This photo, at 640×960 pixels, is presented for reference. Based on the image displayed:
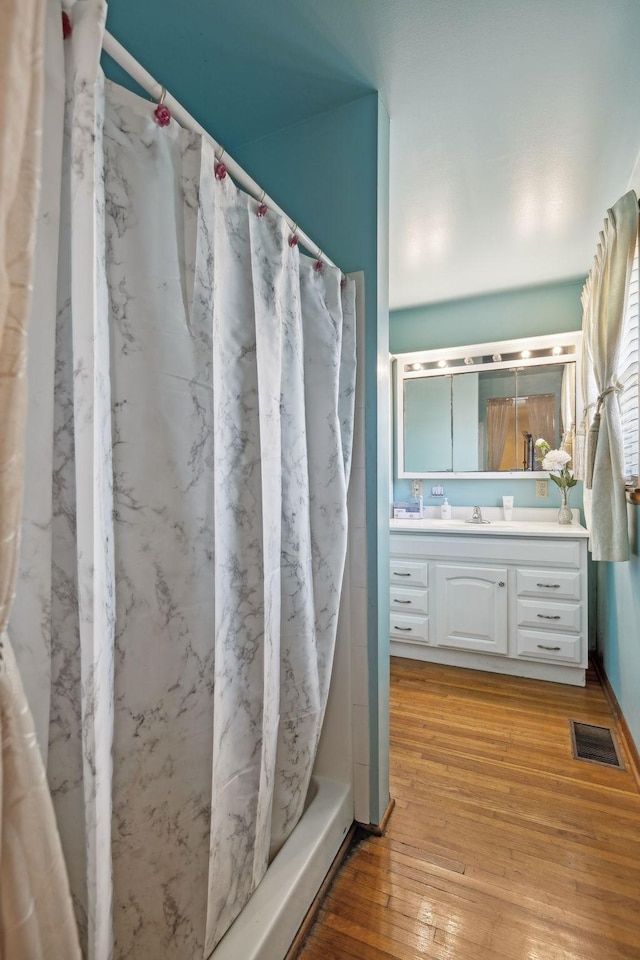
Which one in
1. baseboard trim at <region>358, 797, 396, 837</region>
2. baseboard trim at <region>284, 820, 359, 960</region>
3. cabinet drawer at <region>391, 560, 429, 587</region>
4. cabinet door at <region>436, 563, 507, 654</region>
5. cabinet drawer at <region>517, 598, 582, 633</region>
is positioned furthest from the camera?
cabinet drawer at <region>391, 560, 429, 587</region>

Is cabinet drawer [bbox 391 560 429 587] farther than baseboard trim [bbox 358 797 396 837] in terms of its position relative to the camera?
Yes

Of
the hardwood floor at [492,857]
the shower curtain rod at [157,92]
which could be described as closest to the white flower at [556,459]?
the hardwood floor at [492,857]

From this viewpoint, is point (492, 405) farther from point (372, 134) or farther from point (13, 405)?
point (13, 405)

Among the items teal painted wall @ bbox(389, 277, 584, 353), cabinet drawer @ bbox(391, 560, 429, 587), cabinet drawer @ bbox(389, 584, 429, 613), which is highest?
teal painted wall @ bbox(389, 277, 584, 353)

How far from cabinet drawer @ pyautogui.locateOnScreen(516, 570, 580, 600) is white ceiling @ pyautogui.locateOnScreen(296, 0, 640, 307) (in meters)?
1.80

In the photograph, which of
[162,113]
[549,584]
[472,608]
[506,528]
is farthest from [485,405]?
[162,113]

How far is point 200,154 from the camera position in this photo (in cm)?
90

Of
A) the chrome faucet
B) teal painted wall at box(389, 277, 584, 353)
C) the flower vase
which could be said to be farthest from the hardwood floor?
teal painted wall at box(389, 277, 584, 353)

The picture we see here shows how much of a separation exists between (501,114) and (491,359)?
5.61 feet

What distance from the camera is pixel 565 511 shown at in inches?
113

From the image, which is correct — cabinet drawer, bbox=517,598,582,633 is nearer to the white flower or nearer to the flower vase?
the flower vase

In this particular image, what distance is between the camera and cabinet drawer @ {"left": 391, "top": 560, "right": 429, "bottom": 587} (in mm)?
2797

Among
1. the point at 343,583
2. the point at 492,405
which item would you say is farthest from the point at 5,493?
the point at 492,405

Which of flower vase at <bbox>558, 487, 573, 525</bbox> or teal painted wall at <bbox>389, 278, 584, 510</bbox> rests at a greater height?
teal painted wall at <bbox>389, 278, 584, 510</bbox>
